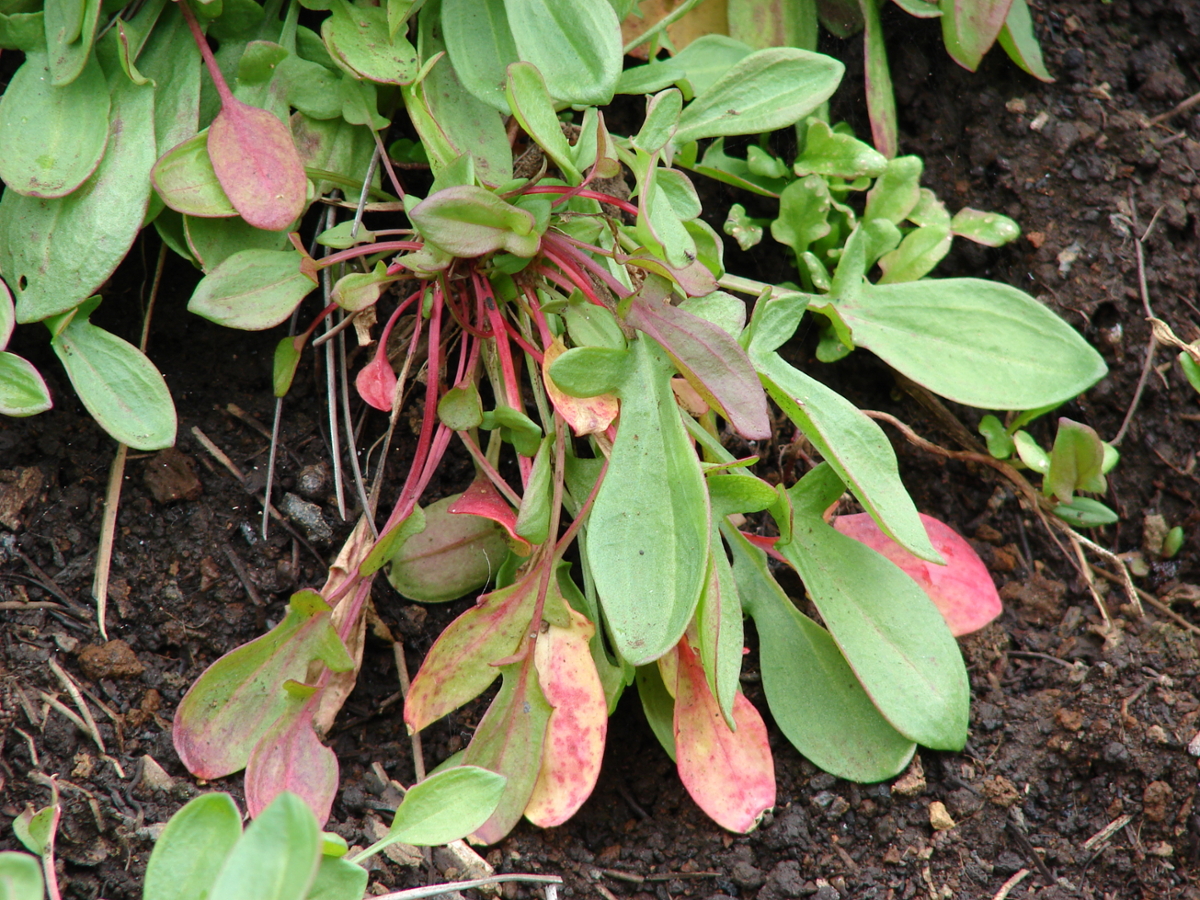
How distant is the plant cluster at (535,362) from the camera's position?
3.53ft

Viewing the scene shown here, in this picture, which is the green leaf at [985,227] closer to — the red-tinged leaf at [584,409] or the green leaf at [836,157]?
→ the green leaf at [836,157]

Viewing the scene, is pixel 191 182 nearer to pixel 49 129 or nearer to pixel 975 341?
pixel 49 129

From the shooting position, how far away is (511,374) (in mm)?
1245

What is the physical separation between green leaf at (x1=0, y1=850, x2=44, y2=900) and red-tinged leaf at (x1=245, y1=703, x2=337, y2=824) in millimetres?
351

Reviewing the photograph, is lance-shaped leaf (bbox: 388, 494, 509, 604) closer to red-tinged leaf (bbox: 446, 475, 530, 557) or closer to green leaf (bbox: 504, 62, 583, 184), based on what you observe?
red-tinged leaf (bbox: 446, 475, 530, 557)

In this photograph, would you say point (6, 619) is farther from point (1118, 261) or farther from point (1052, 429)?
point (1118, 261)

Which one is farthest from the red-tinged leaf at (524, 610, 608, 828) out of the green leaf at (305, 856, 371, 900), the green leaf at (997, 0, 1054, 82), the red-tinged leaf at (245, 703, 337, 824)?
the green leaf at (997, 0, 1054, 82)

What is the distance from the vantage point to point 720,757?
Result: 1178 millimetres

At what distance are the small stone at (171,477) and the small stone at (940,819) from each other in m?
1.05

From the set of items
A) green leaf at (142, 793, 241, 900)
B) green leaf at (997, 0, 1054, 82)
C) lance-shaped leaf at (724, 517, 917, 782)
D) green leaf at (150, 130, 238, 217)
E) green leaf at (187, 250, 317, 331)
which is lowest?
lance-shaped leaf at (724, 517, 917, 782)

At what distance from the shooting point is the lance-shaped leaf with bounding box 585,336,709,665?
3.28ft

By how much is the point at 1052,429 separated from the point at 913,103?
0.62 m

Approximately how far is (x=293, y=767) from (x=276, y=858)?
45 centimetres

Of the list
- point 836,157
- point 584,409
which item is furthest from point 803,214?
point 584,409
